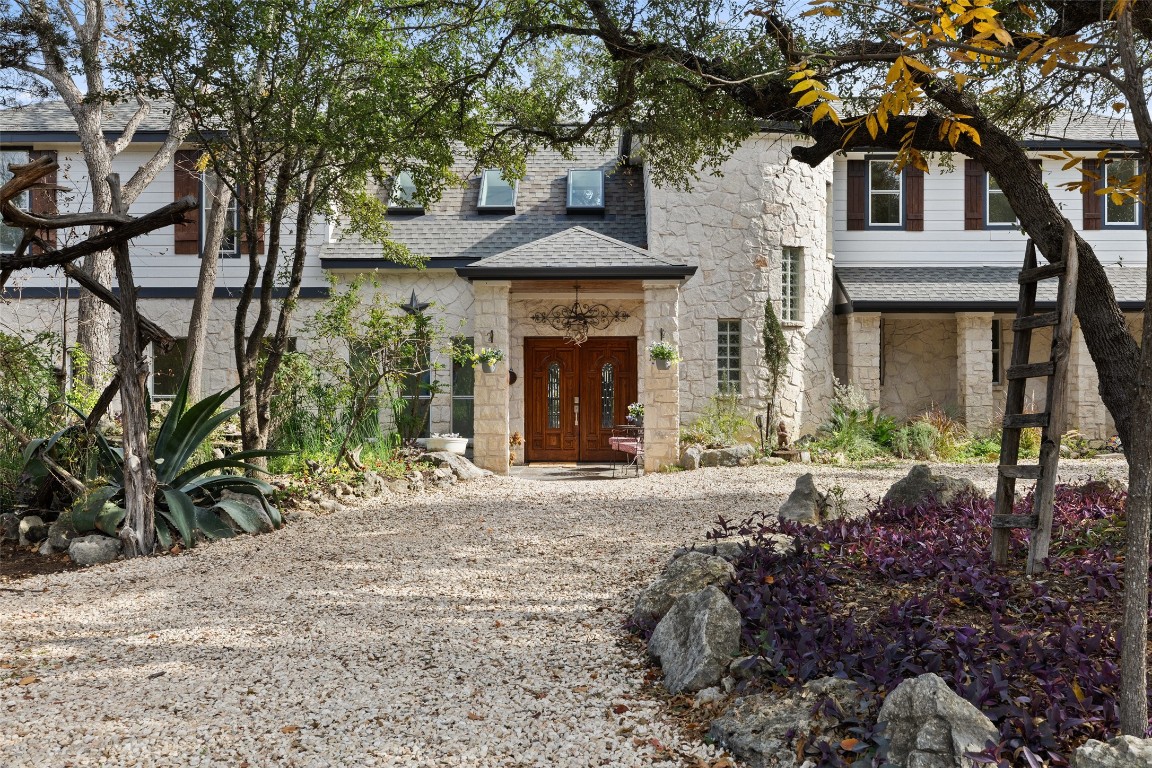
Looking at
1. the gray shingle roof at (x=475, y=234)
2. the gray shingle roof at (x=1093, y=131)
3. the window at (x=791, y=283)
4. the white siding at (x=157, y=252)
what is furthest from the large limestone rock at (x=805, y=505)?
the gray shingle roof at (x=1093, y=131)

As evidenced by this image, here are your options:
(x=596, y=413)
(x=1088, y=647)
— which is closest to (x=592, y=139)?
(x=1088, y=647)

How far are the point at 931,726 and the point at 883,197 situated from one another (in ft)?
50.5

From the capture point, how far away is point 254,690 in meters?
3.83

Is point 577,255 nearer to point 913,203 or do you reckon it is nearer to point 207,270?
point 207,270

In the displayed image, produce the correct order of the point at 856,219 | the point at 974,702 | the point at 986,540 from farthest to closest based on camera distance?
the point at 856,219, the point at 986,540, the point at 974,702

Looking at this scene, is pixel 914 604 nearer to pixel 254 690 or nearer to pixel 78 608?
pixel 254 690

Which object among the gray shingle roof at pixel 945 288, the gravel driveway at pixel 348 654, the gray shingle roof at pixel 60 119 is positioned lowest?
the gravel driveway at pixel 348 654

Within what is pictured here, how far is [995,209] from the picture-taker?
16672 millimetres

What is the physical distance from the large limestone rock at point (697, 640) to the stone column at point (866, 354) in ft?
39.9

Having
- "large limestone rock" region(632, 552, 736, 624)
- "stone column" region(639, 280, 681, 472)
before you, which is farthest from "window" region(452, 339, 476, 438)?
"large limestone rock" region(632, 552, 736, 624)

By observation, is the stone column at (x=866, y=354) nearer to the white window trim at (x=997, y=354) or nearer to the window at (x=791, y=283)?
the window at (x=791, y=283)

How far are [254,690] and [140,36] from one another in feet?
22.1

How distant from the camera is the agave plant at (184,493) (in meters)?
6.84

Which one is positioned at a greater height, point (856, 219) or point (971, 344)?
point (856, 219)
